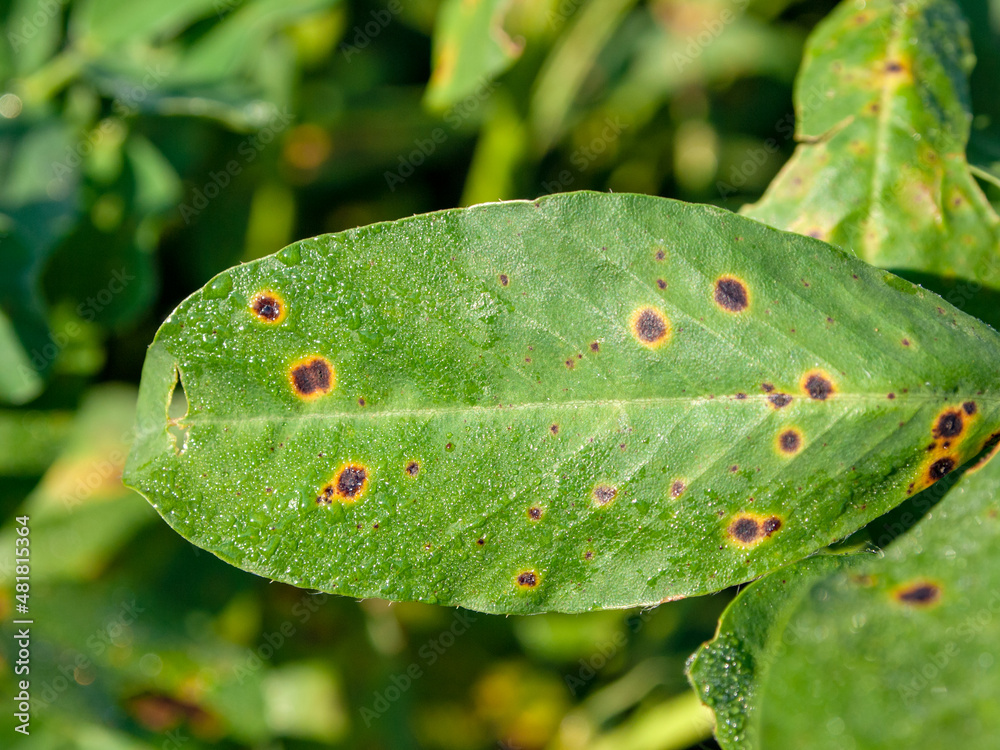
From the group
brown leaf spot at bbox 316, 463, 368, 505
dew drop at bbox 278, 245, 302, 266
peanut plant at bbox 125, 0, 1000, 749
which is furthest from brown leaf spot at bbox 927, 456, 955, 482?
dew drop at bbox 278, 245, 302, 266

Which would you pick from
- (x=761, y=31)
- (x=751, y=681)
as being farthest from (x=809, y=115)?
(x=761, y=31)

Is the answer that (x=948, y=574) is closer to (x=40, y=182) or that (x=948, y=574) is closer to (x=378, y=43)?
(x=40, y=182)

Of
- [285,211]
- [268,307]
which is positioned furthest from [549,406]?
[285,211]

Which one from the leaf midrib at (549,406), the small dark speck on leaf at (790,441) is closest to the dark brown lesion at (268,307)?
the leaf midrib at (549,406)

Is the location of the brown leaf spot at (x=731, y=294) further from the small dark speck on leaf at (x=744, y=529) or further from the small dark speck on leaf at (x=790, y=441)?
the small dark speck on leaf at (x=744, y=529)

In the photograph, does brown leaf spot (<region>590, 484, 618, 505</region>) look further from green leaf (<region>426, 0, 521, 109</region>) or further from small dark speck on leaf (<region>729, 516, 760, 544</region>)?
green leaf (<region>426, 0, 521, 109</region>)

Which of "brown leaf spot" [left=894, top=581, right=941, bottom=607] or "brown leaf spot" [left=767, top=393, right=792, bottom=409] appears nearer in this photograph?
"brown leaf spot" [left=894, top=581, right=941, bottom=607]
